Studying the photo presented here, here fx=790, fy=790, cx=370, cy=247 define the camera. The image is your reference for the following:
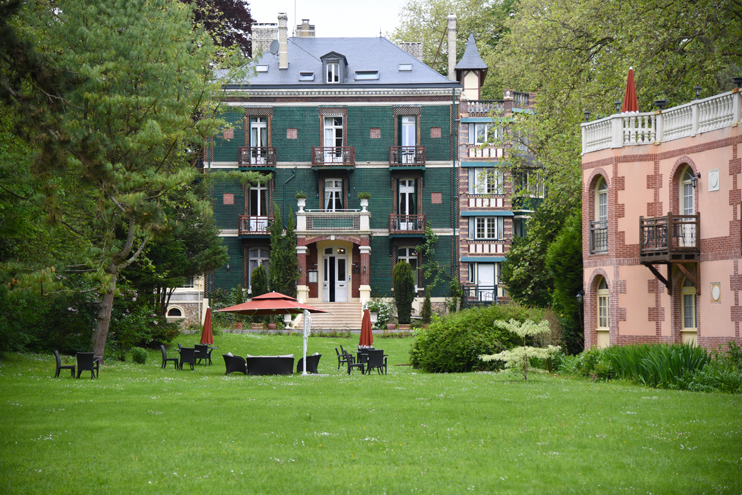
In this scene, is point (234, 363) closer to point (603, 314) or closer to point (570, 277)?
point (603, 314)

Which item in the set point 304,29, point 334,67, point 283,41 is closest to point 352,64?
point 334,67

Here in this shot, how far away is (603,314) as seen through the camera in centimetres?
2128

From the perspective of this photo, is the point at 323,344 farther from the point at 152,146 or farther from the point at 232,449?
the point at 232,449

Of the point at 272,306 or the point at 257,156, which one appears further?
the point at 257,156

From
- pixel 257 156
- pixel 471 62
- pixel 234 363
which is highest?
pixel 471 62

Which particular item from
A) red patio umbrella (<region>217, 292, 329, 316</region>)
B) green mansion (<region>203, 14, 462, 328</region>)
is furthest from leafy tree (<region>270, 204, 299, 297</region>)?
red patio umbrella (<region>217, 292, 329, 316</region>)

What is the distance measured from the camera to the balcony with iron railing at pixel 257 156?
3891 centimetres

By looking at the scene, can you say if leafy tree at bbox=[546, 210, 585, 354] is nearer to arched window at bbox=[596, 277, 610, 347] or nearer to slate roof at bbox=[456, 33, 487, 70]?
arched window at bbox=[596, 277, 610, 347]

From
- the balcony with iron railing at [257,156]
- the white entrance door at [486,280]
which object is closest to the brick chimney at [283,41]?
the balcony with iron railing at [257,156]

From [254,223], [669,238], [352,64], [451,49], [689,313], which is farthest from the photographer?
[451,49]

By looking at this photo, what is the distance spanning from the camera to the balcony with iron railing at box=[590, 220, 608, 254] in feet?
68.9

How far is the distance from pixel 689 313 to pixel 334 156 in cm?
2323

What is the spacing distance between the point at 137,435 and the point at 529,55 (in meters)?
20.5

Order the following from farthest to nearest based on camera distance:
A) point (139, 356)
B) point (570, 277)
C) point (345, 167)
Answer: point (345, 167), point (570, 277), point (139, 356)
